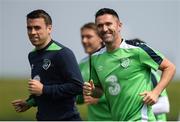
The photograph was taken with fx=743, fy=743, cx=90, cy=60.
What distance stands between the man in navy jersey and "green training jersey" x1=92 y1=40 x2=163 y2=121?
14.2 inches

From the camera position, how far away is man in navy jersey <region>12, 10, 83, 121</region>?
8156mm

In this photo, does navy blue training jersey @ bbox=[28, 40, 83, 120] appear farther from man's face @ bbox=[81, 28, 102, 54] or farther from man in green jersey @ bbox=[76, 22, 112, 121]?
man's face @ bbox=[81, 28, 102, 54]

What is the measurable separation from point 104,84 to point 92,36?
1714 mm

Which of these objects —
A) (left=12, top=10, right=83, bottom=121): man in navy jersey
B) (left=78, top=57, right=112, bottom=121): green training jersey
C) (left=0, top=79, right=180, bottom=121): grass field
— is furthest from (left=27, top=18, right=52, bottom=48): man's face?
(left=0, top=79, right=180, bottom=121): grass field

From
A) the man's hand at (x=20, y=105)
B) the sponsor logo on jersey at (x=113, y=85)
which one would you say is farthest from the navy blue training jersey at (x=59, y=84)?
the man's hand at (x=20, y=105)

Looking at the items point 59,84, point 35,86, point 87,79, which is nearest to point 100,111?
point 87,79

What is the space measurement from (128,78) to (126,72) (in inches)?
2.9

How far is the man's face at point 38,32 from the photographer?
840cm

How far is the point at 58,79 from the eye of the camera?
8.25 m

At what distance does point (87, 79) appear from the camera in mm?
9523

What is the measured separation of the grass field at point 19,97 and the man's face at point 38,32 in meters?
10.4

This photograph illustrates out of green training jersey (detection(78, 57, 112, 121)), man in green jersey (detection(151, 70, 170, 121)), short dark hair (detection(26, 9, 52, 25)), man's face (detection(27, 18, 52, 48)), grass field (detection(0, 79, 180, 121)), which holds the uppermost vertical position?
short dark hair (detection(26, 9, 52, 25))

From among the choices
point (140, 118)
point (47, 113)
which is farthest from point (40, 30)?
point (140, 118)

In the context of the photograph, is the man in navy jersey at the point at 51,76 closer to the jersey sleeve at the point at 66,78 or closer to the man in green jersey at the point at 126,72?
the jersey sleeve at the point at 66,78
